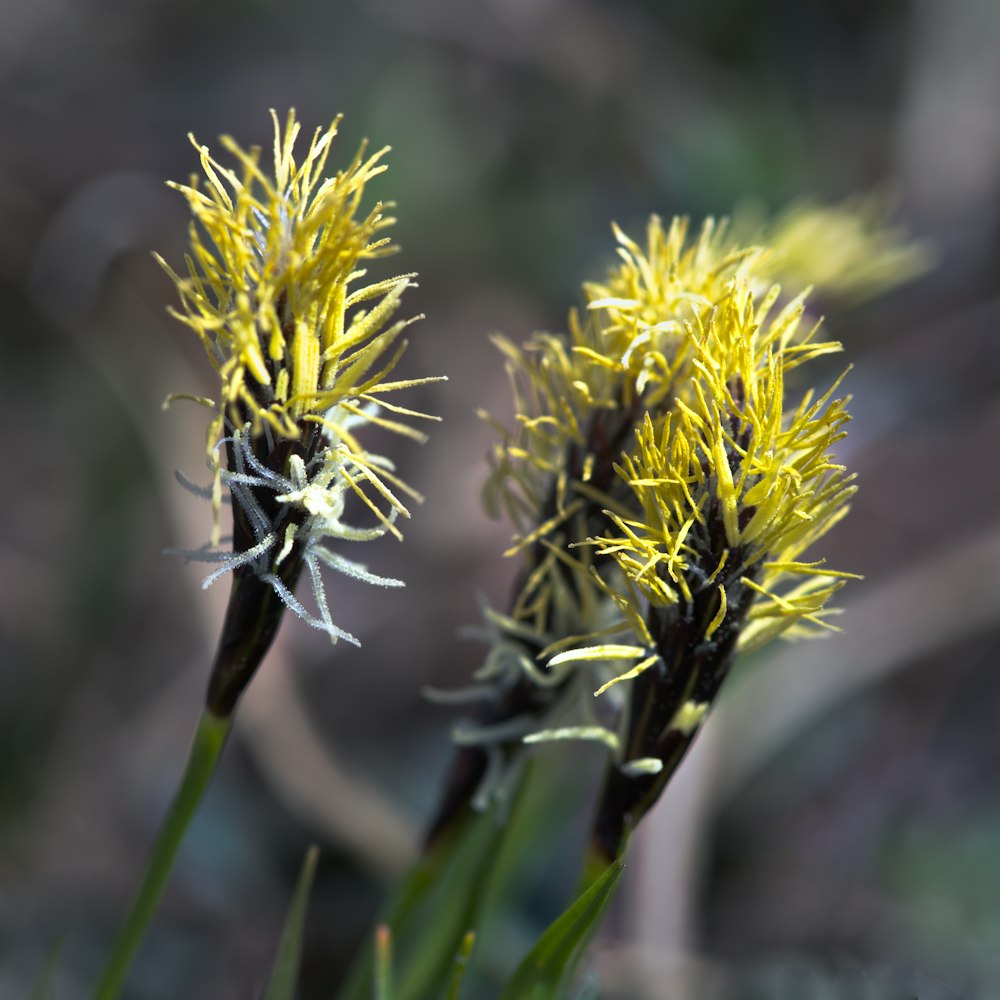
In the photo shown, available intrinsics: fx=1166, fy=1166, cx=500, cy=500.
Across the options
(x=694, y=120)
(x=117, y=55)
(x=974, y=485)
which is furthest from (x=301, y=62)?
(x=974, y=485)

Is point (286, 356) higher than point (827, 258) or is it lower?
lower

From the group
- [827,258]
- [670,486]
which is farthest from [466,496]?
[670,486]

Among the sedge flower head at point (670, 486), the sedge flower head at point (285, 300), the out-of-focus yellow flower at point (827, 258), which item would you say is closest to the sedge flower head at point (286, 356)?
the sedge flower head at point (285, 300)

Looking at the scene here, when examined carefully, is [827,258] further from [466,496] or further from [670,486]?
[466,496]

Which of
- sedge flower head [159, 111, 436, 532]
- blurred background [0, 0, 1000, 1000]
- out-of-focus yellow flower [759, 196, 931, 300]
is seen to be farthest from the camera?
blurred background [0, 0, 1000, 1000]

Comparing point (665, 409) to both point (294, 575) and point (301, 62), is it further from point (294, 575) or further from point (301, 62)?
point (301, 62)

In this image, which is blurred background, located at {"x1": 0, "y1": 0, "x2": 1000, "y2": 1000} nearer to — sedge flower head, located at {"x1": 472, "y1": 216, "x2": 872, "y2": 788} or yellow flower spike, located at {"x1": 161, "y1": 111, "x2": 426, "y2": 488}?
sedge flower head, located at {"x1": 472, "y1": 216, "x2": 872, "y2": 788}

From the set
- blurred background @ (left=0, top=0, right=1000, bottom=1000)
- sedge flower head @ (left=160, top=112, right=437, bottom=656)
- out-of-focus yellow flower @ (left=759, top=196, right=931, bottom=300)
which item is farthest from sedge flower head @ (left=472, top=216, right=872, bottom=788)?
blurred background @ (left=0, top=0, right=1000, bottom=1000)

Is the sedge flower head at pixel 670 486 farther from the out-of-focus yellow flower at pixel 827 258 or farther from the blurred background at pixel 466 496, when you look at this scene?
the blurred background at pixel 466 496
